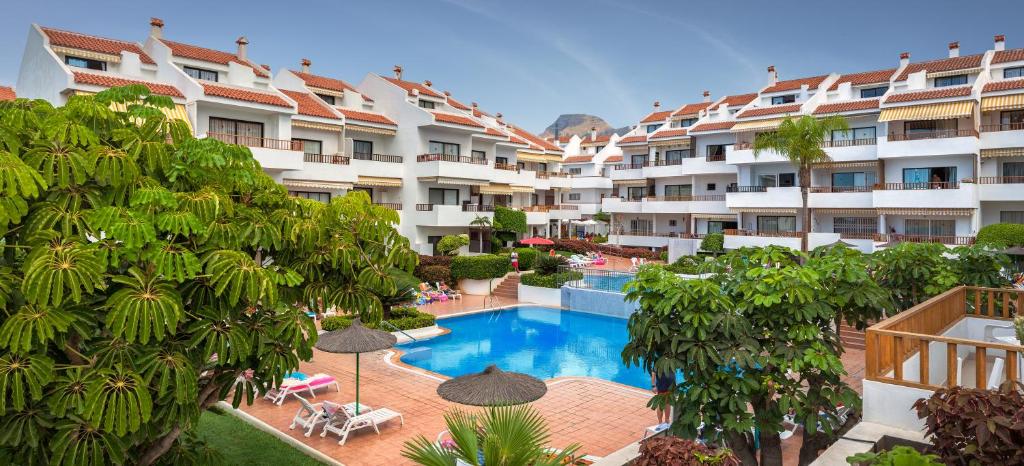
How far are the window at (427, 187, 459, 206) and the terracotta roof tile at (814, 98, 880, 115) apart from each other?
23609 mm

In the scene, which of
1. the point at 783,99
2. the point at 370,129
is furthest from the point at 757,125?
the point at 370,129

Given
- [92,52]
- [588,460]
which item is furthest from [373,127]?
[588,460]

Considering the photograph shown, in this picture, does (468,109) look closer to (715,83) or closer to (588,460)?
(715,83)

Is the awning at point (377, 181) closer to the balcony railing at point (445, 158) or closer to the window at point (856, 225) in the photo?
the balcony railing at point (445, 158)

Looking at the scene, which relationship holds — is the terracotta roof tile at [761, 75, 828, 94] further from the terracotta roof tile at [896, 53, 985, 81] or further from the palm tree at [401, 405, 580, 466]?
the palm tree at [401, 405, 580, 466]

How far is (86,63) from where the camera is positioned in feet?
94.1

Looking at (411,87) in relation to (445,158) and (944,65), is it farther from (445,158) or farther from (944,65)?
(944,65)

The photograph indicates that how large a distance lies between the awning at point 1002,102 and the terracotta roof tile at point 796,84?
34.3 feet

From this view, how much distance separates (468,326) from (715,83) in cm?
4245

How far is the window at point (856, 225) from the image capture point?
124 ft

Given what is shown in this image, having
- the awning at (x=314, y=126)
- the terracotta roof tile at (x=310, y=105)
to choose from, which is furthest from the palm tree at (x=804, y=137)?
the terracotta roof tile at (x=310, y=105)

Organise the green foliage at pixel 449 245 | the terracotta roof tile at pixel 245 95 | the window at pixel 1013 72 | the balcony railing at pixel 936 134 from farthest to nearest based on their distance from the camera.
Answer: the green foliage at pixel 449 245 → the window at pixel 1013 72 → the balcony railing at pixel 936 134 → the terracotta roof tile at pixel 245 95

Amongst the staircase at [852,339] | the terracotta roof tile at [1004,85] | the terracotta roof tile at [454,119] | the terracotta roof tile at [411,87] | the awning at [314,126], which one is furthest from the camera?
the terracotta roof tile at [411,87]

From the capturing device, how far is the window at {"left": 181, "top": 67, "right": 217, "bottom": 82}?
31.7 meters
